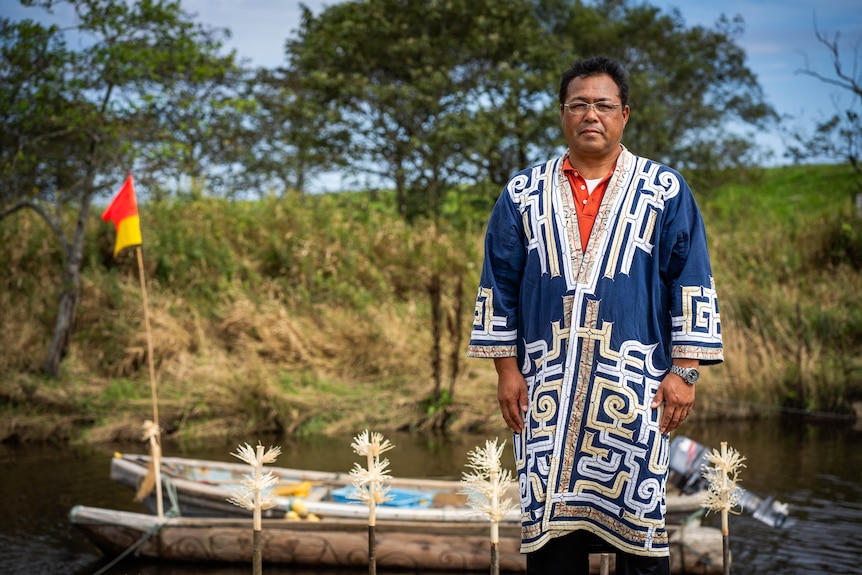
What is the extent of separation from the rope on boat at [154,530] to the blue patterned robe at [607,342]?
432 centimetres

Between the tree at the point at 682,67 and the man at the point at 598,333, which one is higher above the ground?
the tree at the point at 682,67

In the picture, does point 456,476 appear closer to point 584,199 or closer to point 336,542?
point 336,542

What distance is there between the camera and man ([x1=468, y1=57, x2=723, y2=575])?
284cm

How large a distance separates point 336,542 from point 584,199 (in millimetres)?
4075

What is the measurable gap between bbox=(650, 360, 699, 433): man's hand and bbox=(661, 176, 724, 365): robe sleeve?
0.06 metres

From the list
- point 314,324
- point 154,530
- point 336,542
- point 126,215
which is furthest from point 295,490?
point 314,324

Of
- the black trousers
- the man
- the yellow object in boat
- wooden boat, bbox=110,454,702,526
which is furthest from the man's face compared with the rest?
the yellow object in boat

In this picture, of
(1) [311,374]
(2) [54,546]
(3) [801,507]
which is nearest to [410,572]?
(2) [54,546]

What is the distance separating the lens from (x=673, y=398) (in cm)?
283

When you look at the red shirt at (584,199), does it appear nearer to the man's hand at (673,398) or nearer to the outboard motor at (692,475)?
the man's hand at (673,398)

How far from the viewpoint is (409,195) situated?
19.0 metres

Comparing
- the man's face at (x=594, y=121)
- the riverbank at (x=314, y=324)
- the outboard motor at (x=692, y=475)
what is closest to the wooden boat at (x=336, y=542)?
the outboard motor at (x=692, y=475)

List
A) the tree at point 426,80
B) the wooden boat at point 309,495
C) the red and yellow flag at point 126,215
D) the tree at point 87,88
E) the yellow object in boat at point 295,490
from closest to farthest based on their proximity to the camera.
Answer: the wooden boat at point 309,495 < the yellow object in boat at point 295,490 < the red and yellow flag at point 126,215 < the tree at point 87,88 < the tree at point 426,80

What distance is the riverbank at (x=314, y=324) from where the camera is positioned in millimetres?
11422
